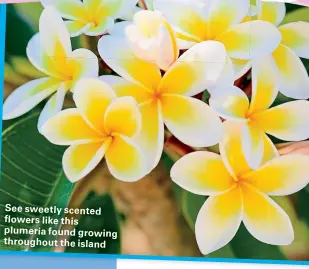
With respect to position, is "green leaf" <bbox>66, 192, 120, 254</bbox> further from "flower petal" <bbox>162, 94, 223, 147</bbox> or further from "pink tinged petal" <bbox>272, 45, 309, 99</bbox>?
"pink tinged petal" <bbox>272, 45, 309, 99</bbox>

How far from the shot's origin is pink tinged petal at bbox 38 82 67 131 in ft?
3.92

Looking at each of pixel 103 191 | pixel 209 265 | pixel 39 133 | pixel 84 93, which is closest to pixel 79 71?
pixel 84 93

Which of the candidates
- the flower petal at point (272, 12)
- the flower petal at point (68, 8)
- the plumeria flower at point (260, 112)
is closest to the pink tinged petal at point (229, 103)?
the plumeria flower at point (260, 112)

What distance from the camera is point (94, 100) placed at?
1182mm

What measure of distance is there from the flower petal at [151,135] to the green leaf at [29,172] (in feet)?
0.73

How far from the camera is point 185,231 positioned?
1159 millimetres

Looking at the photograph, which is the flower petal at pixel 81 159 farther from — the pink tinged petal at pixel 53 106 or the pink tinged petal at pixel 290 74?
the pink tinged petal at pixel 290 74

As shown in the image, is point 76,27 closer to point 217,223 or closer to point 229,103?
point 229,103

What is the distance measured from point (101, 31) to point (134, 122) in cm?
27

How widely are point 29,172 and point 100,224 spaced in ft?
0.78

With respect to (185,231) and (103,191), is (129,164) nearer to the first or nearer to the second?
(103,191)

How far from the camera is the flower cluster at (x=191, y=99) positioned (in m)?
1.17

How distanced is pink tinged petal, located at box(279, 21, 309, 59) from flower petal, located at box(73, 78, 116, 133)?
50 centimetres

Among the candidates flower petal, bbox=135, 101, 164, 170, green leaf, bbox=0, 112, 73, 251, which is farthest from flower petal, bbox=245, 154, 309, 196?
green leaf, bbox=0, 112, 73, 251
